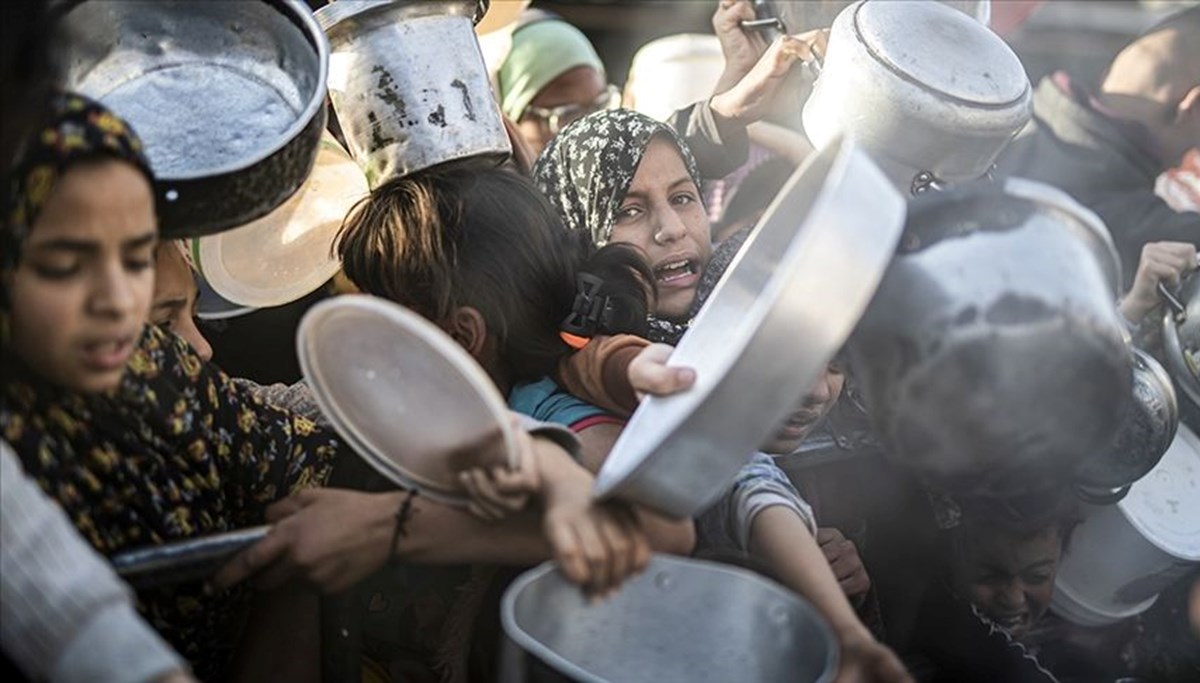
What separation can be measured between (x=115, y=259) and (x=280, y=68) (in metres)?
0.70

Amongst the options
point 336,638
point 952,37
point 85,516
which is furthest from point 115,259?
point 952,37

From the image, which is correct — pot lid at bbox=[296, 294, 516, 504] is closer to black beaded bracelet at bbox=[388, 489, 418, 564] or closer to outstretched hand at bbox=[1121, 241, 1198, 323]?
black beaded bracelet at bbox=[388, 489, 418, 564]

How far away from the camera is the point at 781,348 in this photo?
1293 mm

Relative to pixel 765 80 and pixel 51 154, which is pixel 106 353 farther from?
pixel 765 80

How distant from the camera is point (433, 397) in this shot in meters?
1.50

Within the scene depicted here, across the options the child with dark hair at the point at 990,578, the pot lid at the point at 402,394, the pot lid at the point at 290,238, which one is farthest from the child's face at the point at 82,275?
the child with dark hair at the point at 990,578

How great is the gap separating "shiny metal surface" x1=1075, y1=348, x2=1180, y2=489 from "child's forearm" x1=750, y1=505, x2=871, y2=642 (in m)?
0.83

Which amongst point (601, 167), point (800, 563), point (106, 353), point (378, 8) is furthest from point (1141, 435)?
point (106, 353)

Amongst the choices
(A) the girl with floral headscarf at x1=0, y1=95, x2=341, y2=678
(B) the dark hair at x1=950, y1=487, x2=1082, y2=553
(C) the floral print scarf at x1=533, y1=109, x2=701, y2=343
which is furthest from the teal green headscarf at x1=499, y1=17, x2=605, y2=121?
(A) the girl with floral headscarf at x1=0, y1=95, x2=341, y2=678

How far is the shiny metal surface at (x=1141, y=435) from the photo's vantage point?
2414mm

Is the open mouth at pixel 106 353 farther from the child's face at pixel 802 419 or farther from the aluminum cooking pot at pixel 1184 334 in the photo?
the aluminum cooking pot at pixel 1184 334

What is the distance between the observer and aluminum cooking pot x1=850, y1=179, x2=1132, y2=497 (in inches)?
55.6

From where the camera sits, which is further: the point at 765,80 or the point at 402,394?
the point at 765,80

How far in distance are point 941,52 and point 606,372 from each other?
2.71 feet
